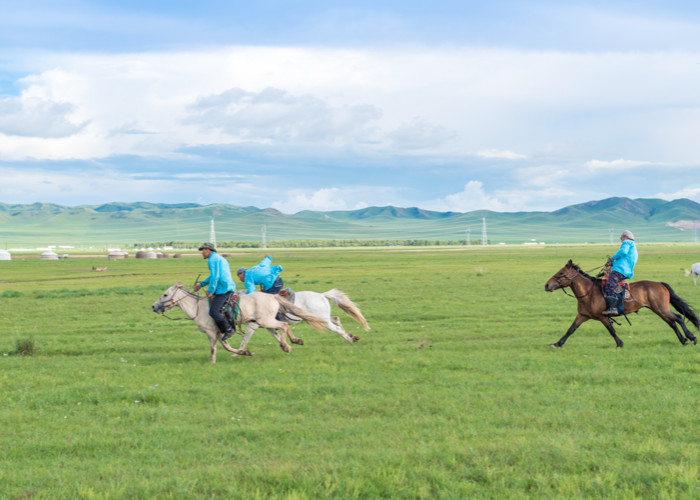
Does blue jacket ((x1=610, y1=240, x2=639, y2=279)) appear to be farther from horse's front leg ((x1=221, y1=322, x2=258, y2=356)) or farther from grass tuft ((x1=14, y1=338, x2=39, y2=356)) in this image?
grass tuft ((x1=14, y1=338, x2=39, y2=356))

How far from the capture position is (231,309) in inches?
555

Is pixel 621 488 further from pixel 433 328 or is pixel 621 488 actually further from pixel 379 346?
pixel 433 328

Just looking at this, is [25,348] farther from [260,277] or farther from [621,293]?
[621,293]

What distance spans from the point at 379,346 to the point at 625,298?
612 cm

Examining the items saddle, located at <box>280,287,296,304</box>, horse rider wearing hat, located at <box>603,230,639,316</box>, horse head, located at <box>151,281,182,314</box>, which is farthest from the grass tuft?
horse rider wearing hat, located at <box>603,230,639,316</box>

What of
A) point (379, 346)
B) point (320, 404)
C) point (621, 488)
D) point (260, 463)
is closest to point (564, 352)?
point (379, 346)

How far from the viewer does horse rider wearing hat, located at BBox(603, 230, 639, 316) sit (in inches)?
594

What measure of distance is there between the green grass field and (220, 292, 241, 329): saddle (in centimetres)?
101

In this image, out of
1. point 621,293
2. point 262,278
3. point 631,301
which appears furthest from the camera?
point 262,278

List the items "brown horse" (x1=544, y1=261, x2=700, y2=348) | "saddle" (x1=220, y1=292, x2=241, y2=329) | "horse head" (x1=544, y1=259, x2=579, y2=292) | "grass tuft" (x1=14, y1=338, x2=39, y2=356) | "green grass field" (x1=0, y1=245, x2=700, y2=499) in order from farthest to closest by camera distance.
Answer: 1. "grass tuft" (x1=14, y1=338, x2=39, y2=356)
2. "horse head" (x1=544, y1=259, x2=579, y2=292)
3. "brown horse" (x1=544, y1=261, x2=700, y2=348)
4. "saddle" (x1=220, y1=292, x2=241, y2=329)
5. "green grass field" (x1=0, y1=245, x2=700, y2=499)

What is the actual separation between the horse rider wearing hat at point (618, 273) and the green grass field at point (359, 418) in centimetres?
104

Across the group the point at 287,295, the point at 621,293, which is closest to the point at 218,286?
the point at 287,295

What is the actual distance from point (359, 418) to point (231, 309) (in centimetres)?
568

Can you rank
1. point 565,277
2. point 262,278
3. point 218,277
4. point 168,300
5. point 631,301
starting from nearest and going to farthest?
point 218,277 → point 168,300 → point 631,301 → point 565,277 → point 262,278
